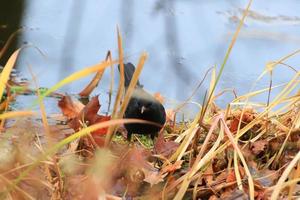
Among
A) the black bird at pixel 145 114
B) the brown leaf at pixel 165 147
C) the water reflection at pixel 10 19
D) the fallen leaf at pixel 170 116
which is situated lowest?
the water reflection at pixel 10 19

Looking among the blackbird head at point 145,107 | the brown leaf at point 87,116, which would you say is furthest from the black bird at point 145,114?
the brown leaf at point 87,116

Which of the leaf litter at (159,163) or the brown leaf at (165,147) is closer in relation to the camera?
the leaf litter at (159,163)

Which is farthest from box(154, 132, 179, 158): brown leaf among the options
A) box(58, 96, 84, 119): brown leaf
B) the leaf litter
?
box(58, 96, 84, 119): brown leaf

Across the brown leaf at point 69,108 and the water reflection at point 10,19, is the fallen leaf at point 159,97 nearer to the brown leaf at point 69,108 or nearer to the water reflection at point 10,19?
the brown leaf at point 69,108

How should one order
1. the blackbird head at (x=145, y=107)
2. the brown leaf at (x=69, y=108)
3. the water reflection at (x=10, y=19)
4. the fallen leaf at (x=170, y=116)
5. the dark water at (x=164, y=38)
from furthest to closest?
the water reflection at (x=10, y=19), the dark water at (x=164, y=38), the fallen leaf at (x=170, y=116), the brown leaf at (x=69, y=108), the blackbird head at (x=145, y=107)

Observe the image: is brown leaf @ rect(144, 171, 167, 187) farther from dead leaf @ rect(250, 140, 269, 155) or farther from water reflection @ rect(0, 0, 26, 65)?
water reflection @ rect(0, 0, 26, 65)

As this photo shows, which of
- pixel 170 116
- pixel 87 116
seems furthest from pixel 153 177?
pixel 170 116

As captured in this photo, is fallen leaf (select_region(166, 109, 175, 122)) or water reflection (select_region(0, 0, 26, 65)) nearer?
fallen leaf (select_region(166, 109, 175, 122))

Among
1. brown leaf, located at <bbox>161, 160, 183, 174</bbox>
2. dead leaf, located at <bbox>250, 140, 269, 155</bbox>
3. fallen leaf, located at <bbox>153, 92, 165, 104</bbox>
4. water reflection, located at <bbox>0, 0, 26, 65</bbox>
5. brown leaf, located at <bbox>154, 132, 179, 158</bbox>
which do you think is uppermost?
dead leaf, located at <bbox>250, 140, 269, 155</bbox>

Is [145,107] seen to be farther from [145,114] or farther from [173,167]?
[173,167]
